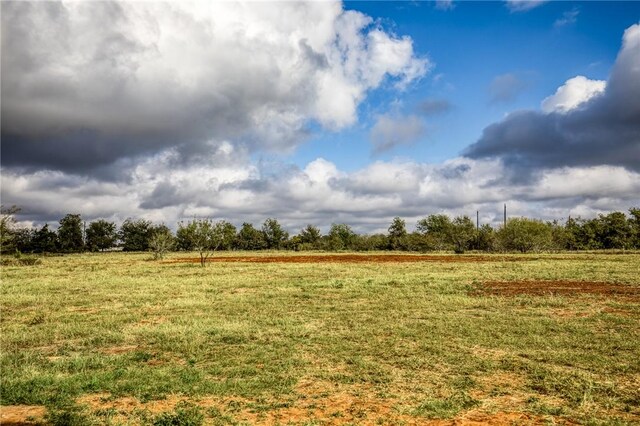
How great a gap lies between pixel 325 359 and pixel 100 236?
115675 millimetres

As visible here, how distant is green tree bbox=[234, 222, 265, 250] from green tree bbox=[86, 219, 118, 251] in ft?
105

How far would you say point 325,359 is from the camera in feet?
34.0

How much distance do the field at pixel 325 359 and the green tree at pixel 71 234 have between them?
98064 millimetres

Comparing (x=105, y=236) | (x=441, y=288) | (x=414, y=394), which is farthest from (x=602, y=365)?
(x=105, y=236)

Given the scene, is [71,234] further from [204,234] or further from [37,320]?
[37,320]

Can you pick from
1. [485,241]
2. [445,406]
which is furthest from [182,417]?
[485,241]

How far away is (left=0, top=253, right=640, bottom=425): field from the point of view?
24.0ft

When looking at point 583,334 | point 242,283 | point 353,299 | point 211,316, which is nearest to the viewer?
point 583,334

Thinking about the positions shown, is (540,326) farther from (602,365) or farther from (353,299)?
(353,299)

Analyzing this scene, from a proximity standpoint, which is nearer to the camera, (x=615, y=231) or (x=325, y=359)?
(x=325, y=359)

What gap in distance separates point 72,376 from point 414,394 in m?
7.05

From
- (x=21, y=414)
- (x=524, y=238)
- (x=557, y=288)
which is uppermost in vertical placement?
(x=524, y=238)

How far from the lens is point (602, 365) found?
970 cm

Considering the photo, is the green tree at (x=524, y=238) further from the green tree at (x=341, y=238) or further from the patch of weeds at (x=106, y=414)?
the patch of weeds at (x=106, y=414)
